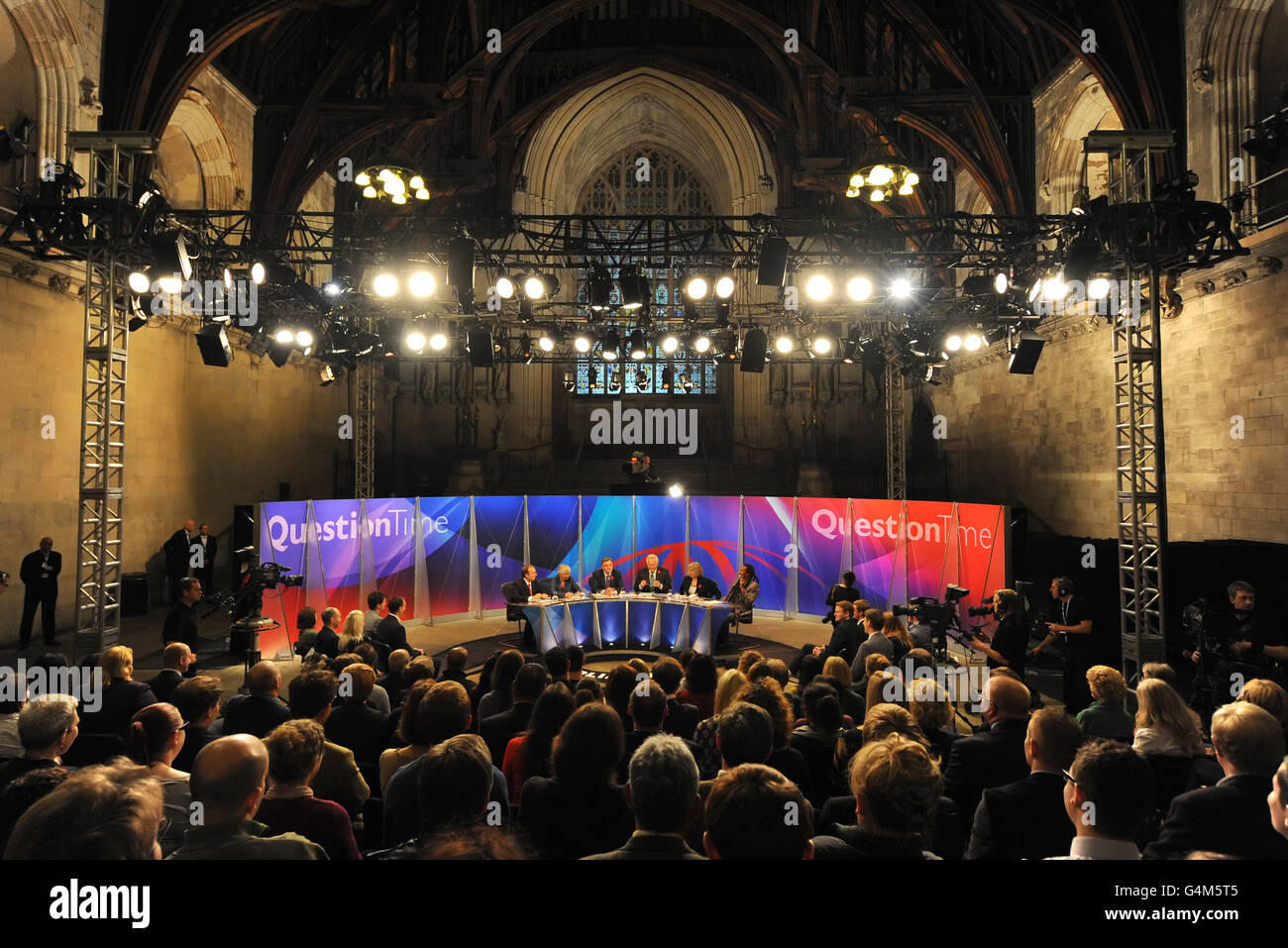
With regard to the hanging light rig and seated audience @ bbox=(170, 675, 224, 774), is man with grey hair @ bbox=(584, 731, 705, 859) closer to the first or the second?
seated audience @ bbox=(170, 675, 224, 774)

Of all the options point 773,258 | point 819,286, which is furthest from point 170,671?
point 819,286

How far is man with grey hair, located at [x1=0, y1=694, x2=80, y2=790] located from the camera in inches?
120

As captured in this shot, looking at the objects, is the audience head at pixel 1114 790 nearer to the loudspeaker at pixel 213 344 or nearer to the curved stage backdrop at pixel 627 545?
the curved stage backdrop at pixel 627 545

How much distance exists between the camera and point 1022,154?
15.2m

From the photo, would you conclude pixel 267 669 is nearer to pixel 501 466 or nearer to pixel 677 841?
pixel 677 841

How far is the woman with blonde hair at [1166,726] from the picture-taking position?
140 inches

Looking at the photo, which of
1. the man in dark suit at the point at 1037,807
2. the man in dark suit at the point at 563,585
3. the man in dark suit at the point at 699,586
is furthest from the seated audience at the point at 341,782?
the man in dark suit at the point at 699,586

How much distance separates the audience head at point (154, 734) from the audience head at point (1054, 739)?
147 inches

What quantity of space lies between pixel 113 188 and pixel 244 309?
3.28m

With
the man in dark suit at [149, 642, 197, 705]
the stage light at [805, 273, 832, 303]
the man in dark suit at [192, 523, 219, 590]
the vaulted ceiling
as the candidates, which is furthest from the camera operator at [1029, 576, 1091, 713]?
the man in dark suit at [192, 523, 219, 590]

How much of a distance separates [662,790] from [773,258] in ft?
30.4

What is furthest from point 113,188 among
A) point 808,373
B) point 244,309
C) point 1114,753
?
point 808,373

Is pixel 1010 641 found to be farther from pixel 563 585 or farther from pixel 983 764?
pixel 563 585

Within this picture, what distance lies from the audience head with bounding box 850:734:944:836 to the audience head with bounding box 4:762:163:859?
191 cm
